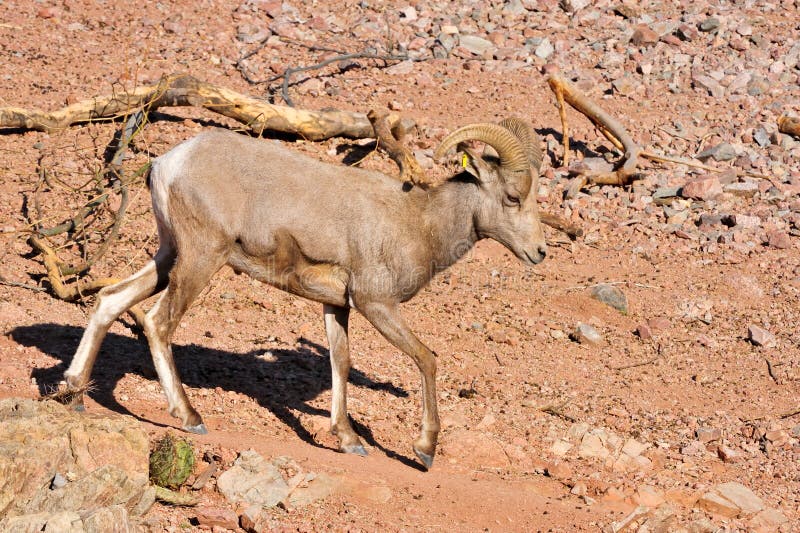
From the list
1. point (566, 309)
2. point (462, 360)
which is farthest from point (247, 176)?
point (566, 309)

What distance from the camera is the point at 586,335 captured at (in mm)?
11859

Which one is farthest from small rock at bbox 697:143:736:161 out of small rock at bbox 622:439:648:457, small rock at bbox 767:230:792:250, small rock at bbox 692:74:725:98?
small rock at bbox 622:439:648:457

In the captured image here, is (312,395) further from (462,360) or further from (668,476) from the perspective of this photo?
(668,476)

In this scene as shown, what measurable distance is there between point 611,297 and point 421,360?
205 inches

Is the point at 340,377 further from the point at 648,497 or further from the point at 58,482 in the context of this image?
the point at 58,482

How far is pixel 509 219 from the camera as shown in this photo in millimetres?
8672

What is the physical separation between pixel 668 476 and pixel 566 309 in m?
4.03

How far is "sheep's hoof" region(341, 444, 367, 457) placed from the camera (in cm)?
859

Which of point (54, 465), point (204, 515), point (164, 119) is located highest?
point (54, 465)

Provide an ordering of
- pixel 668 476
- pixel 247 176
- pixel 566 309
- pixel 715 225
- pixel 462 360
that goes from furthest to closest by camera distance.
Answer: pixel 715 225 < pixel 566 309 < pixel 462 360 < pixel 668 476 < pixel 247 176

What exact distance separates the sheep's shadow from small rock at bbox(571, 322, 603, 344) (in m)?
2.64

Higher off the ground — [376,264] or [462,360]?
[376,264]

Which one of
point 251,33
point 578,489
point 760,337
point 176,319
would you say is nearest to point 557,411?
point 578,489

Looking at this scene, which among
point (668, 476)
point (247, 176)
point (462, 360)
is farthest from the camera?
point (462, 360)
